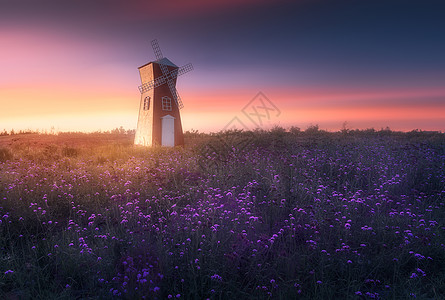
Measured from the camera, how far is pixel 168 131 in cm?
1831

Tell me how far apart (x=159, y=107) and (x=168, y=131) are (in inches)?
70.9

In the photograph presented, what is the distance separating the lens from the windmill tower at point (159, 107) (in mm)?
17734

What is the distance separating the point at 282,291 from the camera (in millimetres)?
3135

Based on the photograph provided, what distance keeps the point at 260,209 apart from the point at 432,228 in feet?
10.7

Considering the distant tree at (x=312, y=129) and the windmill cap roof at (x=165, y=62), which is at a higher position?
the windmill cap roof at (x=165, y=62)

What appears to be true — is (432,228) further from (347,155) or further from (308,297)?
(347,155)

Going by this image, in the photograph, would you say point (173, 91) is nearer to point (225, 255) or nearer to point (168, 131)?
point (168, 131)

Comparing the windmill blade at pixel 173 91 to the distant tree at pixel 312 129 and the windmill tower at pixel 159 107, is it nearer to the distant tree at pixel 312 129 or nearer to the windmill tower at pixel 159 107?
the windmill tower at pixel 159 107

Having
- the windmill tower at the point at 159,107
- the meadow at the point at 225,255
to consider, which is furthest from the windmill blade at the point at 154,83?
the meadow at the point at 225,255

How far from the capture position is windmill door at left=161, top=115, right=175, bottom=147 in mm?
18047

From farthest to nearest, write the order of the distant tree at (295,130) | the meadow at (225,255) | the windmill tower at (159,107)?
the distant tree at (295,130)
the windmill tower at (159,107)
the meadow at (225,255)

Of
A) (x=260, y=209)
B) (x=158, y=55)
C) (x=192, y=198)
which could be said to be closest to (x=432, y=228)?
(x=260, y=209)

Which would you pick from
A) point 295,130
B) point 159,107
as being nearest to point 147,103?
point 159,107

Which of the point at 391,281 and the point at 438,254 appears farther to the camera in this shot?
the point at 438,254
